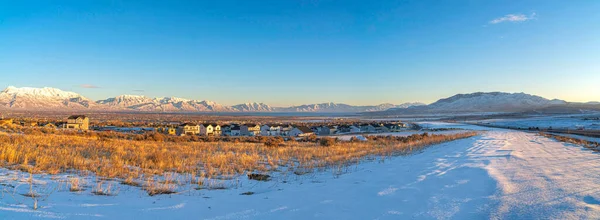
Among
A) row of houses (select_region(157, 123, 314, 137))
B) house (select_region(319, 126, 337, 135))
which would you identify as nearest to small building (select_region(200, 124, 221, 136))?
row of houses (select_region(157, 123, 314, 137))

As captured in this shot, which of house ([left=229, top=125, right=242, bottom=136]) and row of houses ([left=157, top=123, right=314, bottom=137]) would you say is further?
house ([left=229, top=125, right=242, bottom=136])

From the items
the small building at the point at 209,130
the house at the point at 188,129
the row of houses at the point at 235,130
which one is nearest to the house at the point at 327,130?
the row of houses at the point at 235,130

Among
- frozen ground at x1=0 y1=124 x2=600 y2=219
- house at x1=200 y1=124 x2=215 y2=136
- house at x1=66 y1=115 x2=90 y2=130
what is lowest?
house at x1=200 y1=124 x2=215 y2=136

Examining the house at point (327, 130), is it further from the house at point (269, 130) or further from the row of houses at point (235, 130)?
the house at point (269, 130)

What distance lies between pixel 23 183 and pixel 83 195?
4.60 ft

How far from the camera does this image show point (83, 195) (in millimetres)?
5523

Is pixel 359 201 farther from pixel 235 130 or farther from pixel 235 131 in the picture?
pixel 235 130

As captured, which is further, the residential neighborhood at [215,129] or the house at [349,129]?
the house at [349,129]

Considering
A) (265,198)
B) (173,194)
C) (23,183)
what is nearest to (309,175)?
(265,198)

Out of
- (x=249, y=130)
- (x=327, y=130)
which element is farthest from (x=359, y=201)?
(x=327, y=130)

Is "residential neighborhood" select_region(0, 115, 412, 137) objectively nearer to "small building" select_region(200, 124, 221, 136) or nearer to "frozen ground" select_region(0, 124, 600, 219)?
"small building" select_region(200, 124, 221, 136)

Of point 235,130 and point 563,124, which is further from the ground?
point 563,124

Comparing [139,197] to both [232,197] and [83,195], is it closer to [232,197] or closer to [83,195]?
[83,195]

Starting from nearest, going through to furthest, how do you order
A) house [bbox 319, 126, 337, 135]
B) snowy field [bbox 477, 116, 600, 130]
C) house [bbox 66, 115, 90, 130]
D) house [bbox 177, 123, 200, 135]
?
house [bbox 66, 115, 90, 130] → house [bbox 177, 123, 200, 135] → snowy field [bbox 477, 116, 600, 130] → house [bbox 319, 126, 337, 135]
